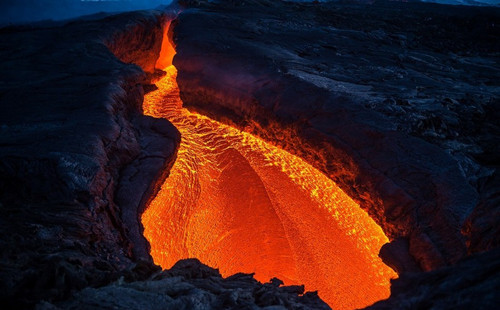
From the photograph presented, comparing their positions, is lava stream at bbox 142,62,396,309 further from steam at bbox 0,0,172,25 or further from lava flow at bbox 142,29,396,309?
steam at bbox 0,0,172,25

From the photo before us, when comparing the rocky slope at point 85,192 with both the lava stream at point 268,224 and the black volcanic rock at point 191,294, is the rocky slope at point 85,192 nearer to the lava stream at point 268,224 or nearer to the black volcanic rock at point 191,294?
the black volcanic rock at point 191,294

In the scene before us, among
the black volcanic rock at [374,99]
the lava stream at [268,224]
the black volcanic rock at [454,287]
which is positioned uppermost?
the black volcanic rock at [374,99]

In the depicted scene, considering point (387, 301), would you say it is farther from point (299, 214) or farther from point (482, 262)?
point (299, 214)

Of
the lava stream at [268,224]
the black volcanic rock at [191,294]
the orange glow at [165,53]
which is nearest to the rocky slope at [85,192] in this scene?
the black volcanic rock at [191,294]

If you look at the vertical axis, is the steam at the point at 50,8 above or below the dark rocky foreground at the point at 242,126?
above

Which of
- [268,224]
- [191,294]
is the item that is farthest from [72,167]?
[268,224]
